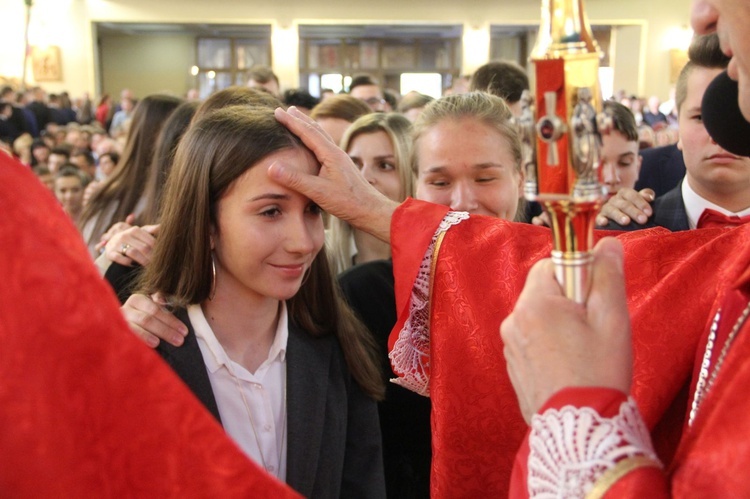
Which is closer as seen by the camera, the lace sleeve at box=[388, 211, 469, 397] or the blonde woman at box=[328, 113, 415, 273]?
the lace sleeve at box=[388, 211, 469, 397]

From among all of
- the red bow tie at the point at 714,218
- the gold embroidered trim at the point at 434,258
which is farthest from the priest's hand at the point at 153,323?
the red bow tie at the point at 714,218

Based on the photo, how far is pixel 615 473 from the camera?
749mm

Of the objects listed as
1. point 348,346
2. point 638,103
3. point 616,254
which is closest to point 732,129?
point 616,254

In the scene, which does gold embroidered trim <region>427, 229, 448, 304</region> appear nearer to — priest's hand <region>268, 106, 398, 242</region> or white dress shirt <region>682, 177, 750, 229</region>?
priest's hand <region>268, 106, 398, 242</region>

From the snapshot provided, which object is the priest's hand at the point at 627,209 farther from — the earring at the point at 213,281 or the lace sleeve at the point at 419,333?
the earring at the point at 213,281

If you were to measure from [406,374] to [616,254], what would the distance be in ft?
2.27

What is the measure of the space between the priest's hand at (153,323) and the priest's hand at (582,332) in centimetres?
83

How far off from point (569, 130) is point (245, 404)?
3.12ft

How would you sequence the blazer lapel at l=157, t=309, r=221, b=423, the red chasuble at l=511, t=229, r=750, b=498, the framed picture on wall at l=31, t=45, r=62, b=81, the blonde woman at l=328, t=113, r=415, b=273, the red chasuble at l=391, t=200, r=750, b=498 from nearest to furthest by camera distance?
the red chasuble at l=511, t=229, r=750, b=498, the red chasuble at l=391, t=200, r=750, b=498, the blazer lapel at l=157, t=309, r=221, b=423, the blonde woman at l=328, t=113, r=415, b=273, the framed picture on wall at l=31, t=45, r=62, b=81

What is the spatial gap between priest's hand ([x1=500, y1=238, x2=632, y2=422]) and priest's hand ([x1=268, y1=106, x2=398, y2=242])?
0.72 metres

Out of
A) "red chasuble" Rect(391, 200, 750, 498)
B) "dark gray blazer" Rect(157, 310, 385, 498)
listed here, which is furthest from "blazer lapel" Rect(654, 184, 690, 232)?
"dark gray blazer" Rect(157, 310, 385, 498)

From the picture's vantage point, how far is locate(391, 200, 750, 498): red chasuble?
112cm

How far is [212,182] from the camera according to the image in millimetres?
1485

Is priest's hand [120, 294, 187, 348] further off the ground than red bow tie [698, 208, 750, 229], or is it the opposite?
red bow tie [698, 208, 750, 229]
